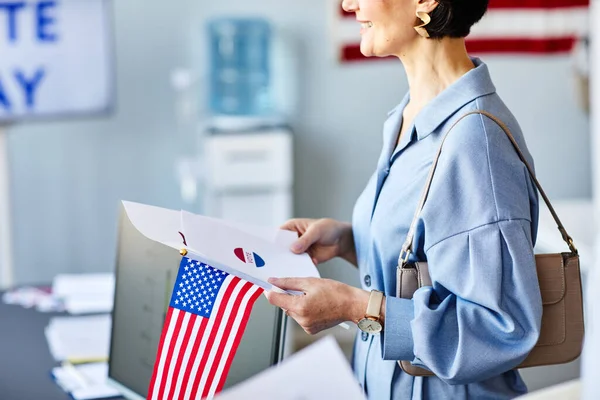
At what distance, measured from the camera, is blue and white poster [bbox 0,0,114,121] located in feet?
12.5

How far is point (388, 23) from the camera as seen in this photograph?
149 centimetres

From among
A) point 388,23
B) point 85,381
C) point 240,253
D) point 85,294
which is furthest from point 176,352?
point 85,294

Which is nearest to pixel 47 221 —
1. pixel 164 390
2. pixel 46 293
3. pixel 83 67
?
pixel 83 67

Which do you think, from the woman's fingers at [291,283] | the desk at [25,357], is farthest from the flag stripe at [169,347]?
the desk at [25,357]

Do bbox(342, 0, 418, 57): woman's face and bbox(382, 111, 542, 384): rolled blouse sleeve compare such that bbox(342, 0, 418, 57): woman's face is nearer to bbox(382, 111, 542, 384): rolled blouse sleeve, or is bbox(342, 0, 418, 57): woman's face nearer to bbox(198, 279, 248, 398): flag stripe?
bbox(382, 111, 542, 384): rolled blouse sleeve

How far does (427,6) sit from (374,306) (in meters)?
0.51

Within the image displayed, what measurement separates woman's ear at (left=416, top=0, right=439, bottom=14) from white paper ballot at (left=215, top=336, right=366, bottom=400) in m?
0.66

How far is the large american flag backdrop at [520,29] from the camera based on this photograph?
14.8ft

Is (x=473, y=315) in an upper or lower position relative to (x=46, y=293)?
upper

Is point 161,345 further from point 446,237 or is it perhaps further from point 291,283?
point 446,237

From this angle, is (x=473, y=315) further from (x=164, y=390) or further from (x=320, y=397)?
(x=164, y=390)

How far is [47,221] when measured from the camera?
4551 mm

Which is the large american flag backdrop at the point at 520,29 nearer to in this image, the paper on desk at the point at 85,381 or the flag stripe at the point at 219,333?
the paper on desk at the point at 85,381

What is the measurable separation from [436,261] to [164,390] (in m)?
0.55
